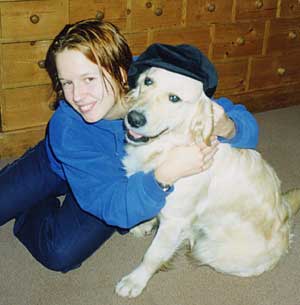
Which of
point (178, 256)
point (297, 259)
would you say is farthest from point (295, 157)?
point (178, 256)

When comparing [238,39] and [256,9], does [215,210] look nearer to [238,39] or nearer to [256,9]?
[238,39]

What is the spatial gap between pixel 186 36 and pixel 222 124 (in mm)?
1346

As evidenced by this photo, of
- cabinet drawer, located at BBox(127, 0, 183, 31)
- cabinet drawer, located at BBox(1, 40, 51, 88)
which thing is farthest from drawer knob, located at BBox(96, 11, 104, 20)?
cabinet drawer, located at BBox(1, 40, 51, 88)

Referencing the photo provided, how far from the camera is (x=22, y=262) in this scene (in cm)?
182

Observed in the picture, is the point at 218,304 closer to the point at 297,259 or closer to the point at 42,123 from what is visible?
the point at 297,259

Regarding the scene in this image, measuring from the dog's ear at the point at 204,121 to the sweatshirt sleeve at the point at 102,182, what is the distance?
20 cm

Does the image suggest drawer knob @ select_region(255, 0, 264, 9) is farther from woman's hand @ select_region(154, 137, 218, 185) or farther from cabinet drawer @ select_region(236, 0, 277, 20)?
woman's hand @ select_region(154, 137, 218, 185)

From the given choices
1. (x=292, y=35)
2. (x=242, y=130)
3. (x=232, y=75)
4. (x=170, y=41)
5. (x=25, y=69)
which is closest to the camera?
(x=242, y=130)

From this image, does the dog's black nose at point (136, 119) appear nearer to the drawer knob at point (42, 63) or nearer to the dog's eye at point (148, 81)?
the dog's eye at point (148, 81)

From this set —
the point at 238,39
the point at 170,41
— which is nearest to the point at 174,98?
the point at 170,41

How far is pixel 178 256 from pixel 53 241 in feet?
1.60

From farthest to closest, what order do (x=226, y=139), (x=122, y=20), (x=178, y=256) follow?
1. (x=122, y=20)
2. (x=178, y=256)
3. (x=226, y=139)

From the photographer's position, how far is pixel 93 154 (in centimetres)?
162

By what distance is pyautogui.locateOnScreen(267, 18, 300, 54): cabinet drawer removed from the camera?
312 cm
